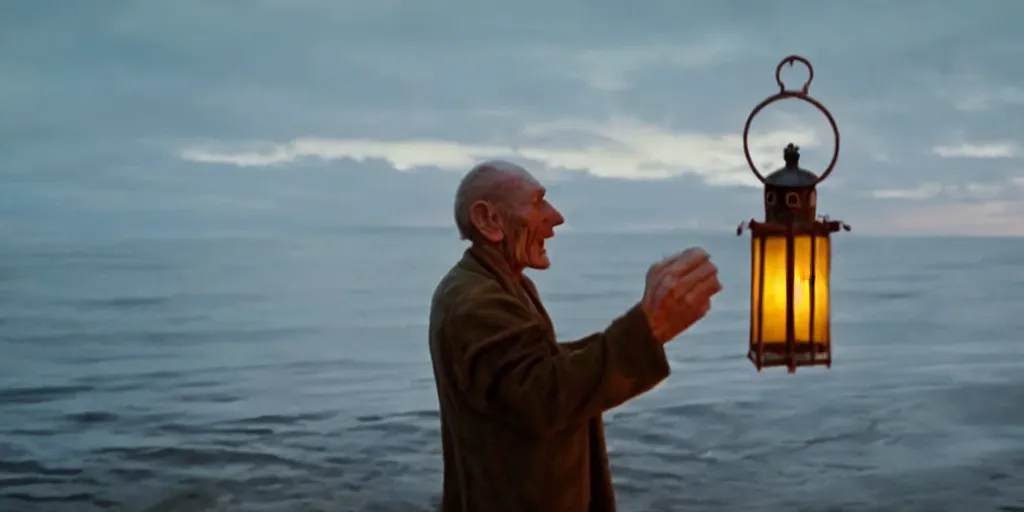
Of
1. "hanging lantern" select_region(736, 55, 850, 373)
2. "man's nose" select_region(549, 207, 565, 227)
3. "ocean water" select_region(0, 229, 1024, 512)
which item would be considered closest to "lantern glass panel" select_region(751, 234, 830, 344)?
"hanging lantern" select_region(736, 55, 850, 373)

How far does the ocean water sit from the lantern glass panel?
27 cm

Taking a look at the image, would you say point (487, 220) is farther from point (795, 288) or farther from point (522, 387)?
point (795, 288)

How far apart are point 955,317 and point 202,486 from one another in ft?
32.6

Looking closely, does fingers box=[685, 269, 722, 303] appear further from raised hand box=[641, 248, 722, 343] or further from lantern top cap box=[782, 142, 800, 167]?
lantern top cap box=[782, 142, 800, 167]

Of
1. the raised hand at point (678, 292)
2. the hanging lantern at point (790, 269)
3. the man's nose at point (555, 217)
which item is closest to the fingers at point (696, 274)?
the raised hand at point (678, 292)

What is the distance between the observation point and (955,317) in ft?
41.0

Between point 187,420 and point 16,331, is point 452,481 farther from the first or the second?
point 16,331

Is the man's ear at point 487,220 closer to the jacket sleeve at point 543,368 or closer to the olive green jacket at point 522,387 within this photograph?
the olive green jacket at point 522,387

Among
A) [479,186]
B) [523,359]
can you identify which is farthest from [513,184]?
[523,359]

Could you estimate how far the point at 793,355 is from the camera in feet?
7.22

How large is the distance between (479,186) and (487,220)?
61 millimetres

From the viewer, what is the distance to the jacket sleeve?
160 cm

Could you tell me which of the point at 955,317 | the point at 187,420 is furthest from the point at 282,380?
the point at 955,317

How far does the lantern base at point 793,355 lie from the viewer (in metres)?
2.21
